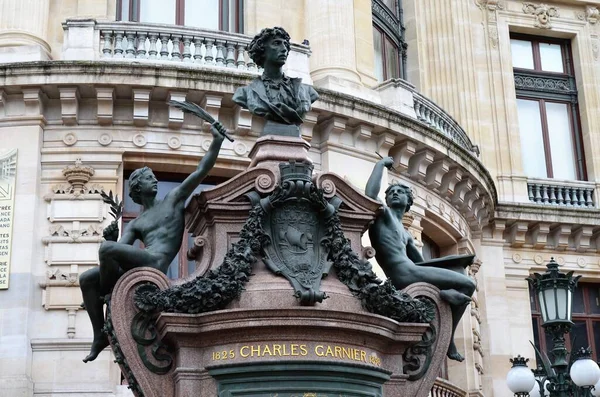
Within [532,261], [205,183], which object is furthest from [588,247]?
[205,183]

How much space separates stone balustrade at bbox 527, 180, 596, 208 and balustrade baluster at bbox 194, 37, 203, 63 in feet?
36.4

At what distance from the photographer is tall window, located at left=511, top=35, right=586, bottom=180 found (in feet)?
100.0

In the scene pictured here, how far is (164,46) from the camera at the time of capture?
2112 centimetres

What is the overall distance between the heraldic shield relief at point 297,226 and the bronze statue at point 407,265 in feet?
2.88

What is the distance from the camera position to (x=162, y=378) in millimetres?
10281

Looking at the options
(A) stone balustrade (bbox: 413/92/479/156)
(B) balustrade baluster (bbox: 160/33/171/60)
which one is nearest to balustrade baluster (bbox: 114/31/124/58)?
(B) balustrade baluster (bbox: 160/33/171/60)

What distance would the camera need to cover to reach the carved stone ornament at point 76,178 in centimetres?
1973

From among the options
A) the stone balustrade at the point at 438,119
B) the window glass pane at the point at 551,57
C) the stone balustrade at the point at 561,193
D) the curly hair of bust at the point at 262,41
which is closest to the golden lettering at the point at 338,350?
the curly hair of bust at the point at 262,41

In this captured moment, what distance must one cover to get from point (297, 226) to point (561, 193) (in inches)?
774

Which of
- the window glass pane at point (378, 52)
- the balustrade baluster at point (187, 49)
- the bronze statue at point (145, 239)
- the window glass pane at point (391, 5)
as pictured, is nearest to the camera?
the bronze statue at point (145, 239)

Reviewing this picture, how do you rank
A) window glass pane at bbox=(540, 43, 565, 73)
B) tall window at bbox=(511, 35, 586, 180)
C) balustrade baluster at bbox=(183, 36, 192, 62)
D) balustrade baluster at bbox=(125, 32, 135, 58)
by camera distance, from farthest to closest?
window glass pane at bbox=(540, 43, 565, 73), tall window at bbox=(511, 35, 586, 180), balustrade baluster at bbox=(183, 36, 192, 62), balustrade baluster at bbox=(125, 32, 135, 58)

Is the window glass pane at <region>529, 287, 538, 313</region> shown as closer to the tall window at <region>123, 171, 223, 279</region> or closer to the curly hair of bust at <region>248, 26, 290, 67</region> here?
the tall window at <region>123, 171, 223, 279</region>

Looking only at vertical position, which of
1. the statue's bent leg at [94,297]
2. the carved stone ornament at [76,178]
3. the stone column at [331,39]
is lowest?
the statue's bent leg at [94,297]

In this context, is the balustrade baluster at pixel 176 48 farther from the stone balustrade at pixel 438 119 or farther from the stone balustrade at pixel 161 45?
the stone balustrade at pixel 438 119
